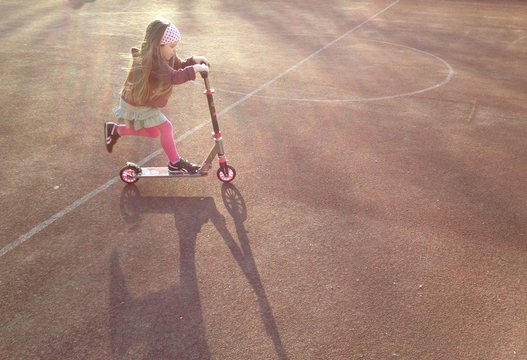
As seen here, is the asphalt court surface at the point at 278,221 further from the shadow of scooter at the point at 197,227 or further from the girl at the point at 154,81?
the girl at the point at 154,81

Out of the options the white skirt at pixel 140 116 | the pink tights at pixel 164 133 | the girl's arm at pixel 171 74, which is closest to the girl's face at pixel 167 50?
the girl's arm at pixel 171 74

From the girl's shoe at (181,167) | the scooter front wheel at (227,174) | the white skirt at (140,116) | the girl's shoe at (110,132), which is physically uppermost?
the white skirt at (140,116)

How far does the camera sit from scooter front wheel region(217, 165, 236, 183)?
631 cm

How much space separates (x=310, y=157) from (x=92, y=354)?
4.44 meters

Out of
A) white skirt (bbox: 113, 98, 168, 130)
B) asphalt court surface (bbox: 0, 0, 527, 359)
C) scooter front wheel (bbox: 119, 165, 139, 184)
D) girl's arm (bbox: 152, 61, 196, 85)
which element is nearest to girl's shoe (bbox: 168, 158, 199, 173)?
asphalt court surface (bbox: 0, 0, 527, 359)

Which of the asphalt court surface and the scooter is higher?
the scooter

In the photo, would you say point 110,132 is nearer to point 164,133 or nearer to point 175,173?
point 164,133

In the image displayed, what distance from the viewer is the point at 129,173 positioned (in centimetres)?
620

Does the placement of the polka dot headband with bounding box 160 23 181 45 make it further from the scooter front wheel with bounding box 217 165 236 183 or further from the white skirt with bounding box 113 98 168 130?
the scooter front wheel with bounding box 217 165 236 183

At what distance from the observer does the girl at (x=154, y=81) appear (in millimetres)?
5453

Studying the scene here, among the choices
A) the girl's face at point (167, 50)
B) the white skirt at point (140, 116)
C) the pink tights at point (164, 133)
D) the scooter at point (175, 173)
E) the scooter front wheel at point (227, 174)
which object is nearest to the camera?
the girl's face at point (167, 50)

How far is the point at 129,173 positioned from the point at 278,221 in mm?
2242

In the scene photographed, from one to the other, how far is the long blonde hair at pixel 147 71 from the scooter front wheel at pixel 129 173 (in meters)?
0.93

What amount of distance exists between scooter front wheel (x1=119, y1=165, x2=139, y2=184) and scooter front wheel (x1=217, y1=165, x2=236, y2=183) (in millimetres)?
1164
